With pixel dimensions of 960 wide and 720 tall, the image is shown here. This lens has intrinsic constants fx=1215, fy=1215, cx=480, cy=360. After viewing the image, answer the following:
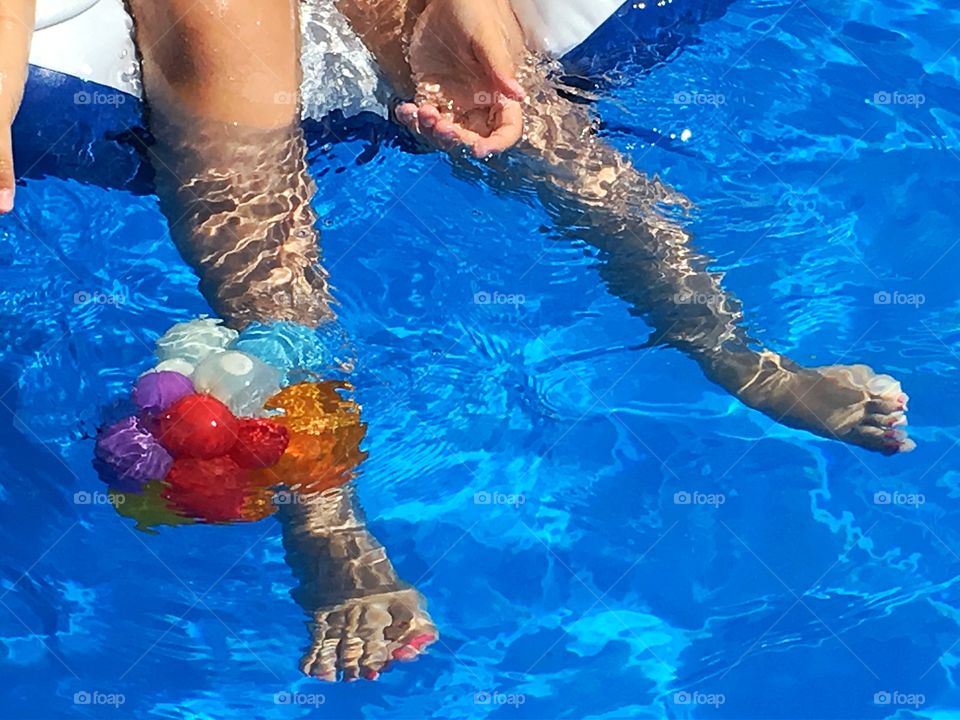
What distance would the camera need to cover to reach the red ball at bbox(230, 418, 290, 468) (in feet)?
7.91

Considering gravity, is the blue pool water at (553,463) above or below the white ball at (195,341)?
below

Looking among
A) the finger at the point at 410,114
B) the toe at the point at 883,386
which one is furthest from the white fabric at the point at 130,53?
the toe at the point at 883,386

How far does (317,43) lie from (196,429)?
106cm

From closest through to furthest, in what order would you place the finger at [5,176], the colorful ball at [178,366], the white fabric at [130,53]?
the finger at [5,176], the colorful ball at [178,366], the white fabric at [130,53]

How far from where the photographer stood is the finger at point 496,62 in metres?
2.67

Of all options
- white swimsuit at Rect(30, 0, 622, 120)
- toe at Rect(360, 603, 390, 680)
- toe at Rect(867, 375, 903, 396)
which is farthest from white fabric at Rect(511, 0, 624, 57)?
Answer: toe at Rect(360, 603, 390, 680)

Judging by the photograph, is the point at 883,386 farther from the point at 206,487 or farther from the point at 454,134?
the point at 206,487

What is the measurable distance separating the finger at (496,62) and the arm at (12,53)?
0.94 metres

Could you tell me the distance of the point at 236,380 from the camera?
246 cm

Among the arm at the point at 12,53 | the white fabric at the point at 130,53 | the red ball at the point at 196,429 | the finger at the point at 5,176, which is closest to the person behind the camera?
the finger at the point at 5,176

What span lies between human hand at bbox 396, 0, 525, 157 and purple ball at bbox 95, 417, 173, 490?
877 millimetres

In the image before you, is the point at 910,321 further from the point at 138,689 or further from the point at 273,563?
the point at 138,689

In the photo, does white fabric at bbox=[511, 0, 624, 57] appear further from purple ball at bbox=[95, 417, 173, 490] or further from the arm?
purple ball at bbox=[95, 417, 173, 490]

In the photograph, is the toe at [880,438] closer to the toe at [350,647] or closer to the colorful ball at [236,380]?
the toe at [350,647]
